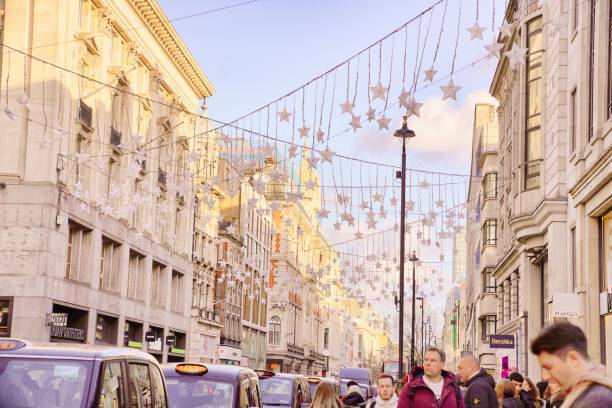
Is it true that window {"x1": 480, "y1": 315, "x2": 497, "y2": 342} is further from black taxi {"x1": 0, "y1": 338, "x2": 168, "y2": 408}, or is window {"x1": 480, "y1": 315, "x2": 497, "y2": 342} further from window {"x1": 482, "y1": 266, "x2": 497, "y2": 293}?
black taxi {"x1": 0, "y1": 338, "x2": 168, "y2": 408}

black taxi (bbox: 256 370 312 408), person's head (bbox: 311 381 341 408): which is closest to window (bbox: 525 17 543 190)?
black taxi (bbox: 256 370 312 408)

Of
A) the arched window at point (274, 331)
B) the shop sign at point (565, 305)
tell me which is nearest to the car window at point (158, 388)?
the shop sign at point (565, 305)

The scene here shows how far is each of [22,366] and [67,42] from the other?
30707mm

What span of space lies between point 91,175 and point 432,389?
3388 centimetres

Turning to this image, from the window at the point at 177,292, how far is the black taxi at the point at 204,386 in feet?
149

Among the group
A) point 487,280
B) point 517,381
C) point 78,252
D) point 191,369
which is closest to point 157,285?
point 78,252

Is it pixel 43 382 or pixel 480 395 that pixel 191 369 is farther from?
pixel 43 382

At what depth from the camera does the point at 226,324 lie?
77812 mm

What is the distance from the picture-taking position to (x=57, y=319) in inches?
1496

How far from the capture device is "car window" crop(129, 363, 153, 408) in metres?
9.51

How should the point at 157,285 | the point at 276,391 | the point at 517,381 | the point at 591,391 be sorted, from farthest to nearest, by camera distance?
the point at 157,285
the point at 276,391
the point at 517,381
the point at 591,391

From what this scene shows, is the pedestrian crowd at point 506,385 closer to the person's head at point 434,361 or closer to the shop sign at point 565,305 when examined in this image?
the person's head at point 434,361

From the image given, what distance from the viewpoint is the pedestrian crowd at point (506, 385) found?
4352 mm

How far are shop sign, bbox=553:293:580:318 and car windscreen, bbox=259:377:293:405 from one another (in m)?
6.67
